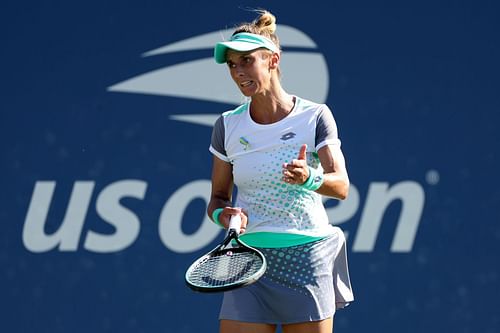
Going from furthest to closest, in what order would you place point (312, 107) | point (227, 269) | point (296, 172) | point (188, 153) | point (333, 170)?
point (188, 153)
point (312, 107)
point (333, 170)
point (227, 269)
point (296, 172)

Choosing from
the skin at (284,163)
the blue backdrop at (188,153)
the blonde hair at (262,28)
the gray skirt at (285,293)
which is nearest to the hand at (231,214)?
Answer: the skin at (284,163)

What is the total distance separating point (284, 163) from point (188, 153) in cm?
201

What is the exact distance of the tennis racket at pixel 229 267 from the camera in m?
2.71

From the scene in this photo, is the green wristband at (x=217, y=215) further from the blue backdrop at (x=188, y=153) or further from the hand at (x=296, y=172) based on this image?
the blue backdrop at (x=188, y=153)

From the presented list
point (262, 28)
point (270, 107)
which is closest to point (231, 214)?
point (270, 107)

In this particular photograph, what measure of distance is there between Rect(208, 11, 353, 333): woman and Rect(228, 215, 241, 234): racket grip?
0.04 m

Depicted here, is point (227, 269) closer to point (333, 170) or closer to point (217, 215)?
point (217, 215)

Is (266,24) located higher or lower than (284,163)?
higher

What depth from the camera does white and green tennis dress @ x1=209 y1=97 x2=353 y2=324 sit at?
9.67ft

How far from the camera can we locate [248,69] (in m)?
2.94

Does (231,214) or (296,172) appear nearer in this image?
(296,172)

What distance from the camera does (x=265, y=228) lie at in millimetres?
2959

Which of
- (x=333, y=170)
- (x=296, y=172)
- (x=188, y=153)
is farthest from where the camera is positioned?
(x=188, y=153)

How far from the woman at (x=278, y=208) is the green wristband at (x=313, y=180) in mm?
89
